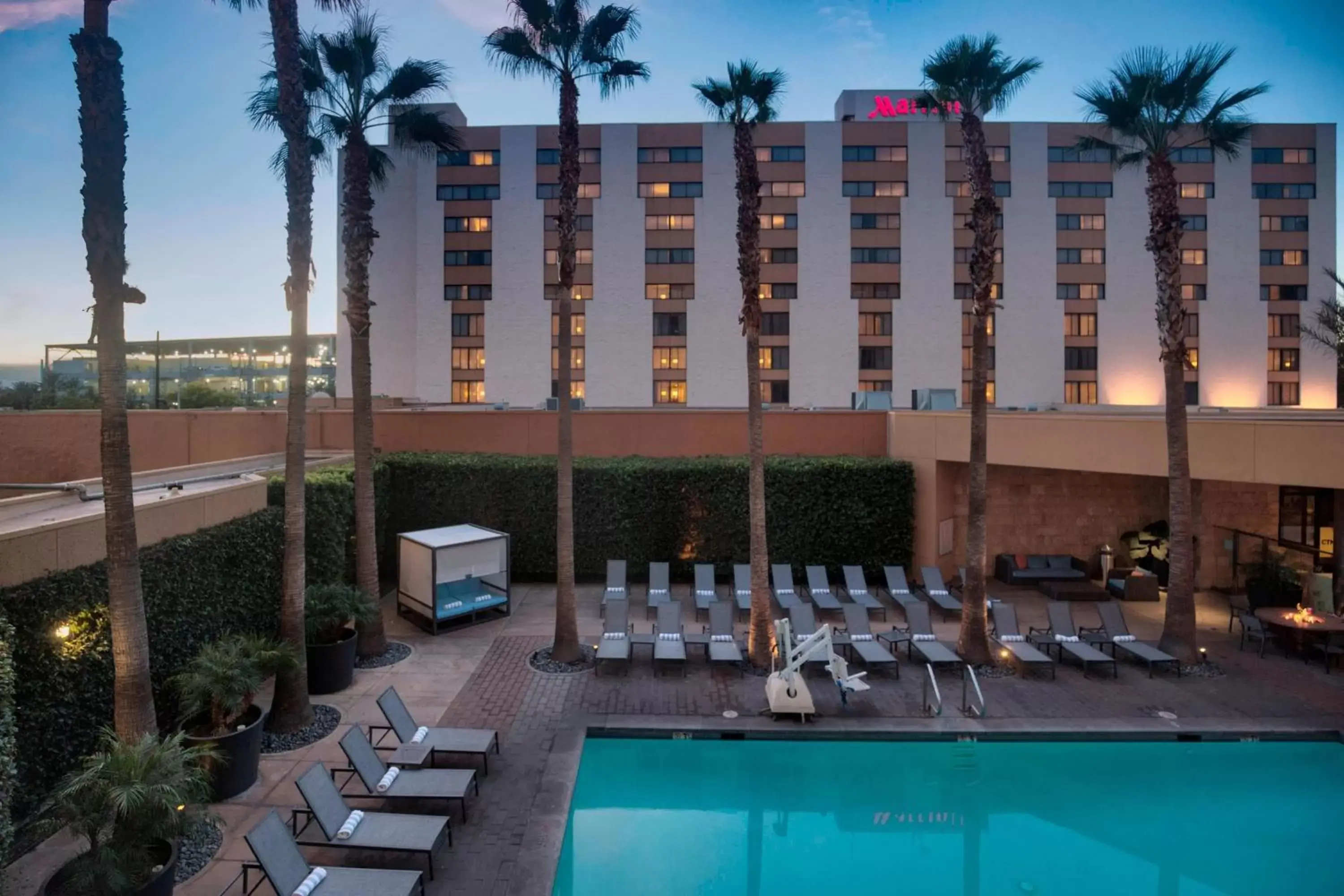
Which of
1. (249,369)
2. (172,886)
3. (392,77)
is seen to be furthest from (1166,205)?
(249,369)

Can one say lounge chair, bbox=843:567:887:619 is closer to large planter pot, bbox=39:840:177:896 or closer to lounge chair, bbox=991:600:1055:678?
lounge chair, bbox=991:600:1055:678

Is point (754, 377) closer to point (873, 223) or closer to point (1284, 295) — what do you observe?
point (873, 223)

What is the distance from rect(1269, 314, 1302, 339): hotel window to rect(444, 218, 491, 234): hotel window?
44.9 meters

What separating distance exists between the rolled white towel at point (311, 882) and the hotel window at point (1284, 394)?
163ft

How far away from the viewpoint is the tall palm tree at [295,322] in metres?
8.83

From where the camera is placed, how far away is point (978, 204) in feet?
37.7

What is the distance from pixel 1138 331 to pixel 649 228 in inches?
1105

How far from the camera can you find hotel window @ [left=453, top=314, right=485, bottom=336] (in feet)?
130

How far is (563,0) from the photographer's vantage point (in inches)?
428

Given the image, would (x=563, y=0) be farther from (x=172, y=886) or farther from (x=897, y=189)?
(x=897, y=189)

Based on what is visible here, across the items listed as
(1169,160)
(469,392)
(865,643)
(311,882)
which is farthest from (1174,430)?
(469,392)

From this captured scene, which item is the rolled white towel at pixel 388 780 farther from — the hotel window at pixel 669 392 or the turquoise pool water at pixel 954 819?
the hotel window at pixel 669 392

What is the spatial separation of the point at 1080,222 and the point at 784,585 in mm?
33536

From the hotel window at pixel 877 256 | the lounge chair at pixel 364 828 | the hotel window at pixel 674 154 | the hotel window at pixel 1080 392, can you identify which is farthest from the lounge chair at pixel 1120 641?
the hotel window at pixel 674 154
